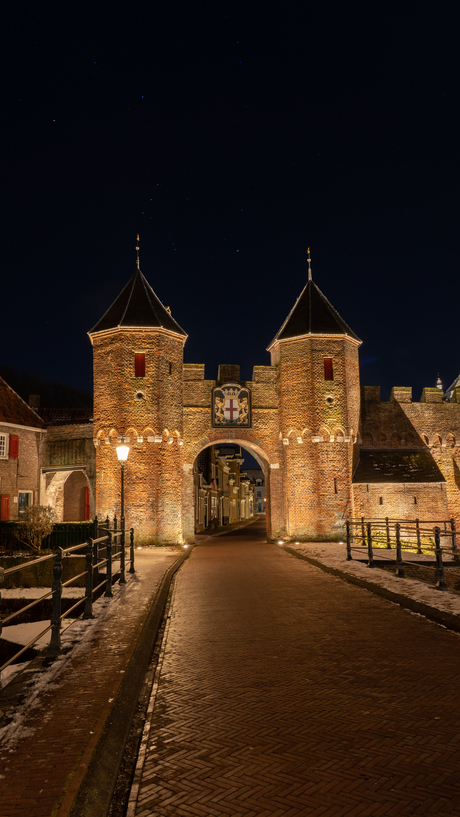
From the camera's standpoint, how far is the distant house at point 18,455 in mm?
25156

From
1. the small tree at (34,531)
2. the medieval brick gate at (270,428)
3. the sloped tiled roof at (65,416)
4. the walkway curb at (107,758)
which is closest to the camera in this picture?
the walkway curb at (107,758)

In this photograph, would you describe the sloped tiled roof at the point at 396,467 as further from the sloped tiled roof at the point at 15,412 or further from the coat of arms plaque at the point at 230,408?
the sloped tiled roof at the point at 15,412

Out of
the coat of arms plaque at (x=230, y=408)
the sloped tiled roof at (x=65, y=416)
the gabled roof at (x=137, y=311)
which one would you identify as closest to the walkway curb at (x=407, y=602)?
the coat of arms plaque at (x=230, y=408)

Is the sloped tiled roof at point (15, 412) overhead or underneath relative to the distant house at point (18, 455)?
overhead

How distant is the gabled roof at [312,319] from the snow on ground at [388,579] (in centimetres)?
972

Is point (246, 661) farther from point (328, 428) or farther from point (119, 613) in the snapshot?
point (328, 428)

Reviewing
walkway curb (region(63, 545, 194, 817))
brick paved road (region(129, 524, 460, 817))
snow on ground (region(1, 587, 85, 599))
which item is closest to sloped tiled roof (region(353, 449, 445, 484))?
snow on ground (region(1, 587, 85, 599))

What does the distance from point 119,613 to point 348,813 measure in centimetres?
582

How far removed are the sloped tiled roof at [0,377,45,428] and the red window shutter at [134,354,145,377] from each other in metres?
6.49

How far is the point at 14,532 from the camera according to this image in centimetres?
2017

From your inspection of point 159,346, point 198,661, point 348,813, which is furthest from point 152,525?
point 348,813

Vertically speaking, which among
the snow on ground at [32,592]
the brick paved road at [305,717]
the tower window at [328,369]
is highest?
the tower window at [328,369]

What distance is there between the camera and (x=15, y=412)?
2669 cm

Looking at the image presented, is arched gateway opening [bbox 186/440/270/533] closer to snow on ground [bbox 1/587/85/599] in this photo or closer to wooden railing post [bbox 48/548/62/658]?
snow on ground [bbox 1/587/85/599]
